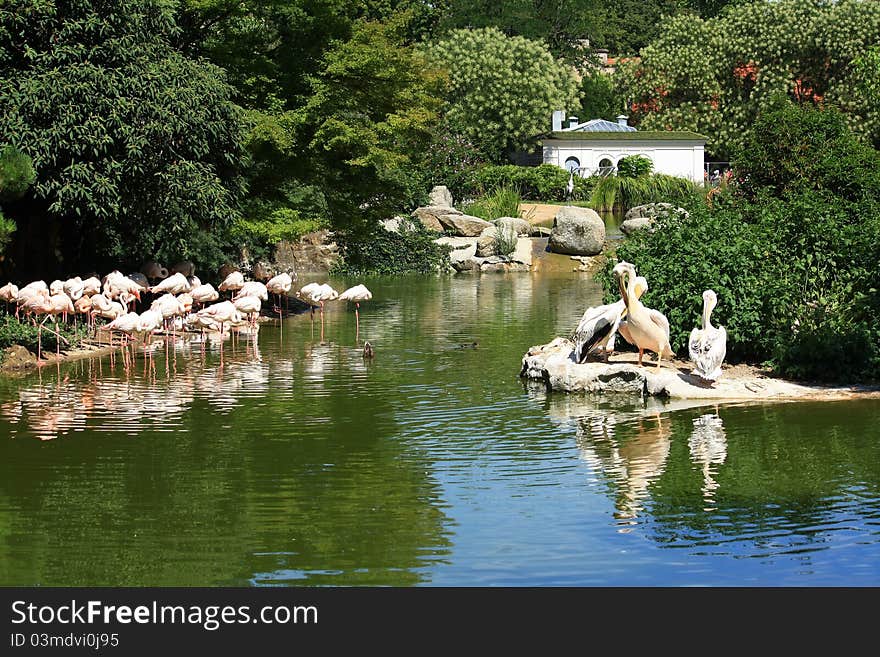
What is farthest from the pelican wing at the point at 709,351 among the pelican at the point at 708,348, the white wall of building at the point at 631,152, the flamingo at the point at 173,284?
the white wall of building at the point at 631,152

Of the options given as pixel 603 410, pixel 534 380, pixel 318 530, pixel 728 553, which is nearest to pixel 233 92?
pixel 534 380

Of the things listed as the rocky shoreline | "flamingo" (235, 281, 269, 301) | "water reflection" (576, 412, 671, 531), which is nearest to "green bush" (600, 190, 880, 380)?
the rocky shoreline

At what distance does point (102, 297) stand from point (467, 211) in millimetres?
23534

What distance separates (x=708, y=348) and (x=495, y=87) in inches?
1784

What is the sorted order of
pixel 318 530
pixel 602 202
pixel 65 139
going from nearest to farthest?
pixel 318 530 → pixel 65 139 → pixel 602 202

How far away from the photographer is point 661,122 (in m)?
61.4

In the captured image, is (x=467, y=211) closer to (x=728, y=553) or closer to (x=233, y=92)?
(x=233, y=92)

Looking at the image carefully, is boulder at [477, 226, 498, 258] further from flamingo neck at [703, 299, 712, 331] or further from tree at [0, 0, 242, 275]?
flamingo neck at [703, 299, 712, 331]

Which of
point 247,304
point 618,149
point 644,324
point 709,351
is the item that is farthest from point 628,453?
point 618,149

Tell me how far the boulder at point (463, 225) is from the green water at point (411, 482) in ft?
67.1

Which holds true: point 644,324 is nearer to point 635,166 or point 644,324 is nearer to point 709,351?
point 709,351

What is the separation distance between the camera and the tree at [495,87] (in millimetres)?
57844

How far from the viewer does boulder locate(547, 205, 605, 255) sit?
36.3 m

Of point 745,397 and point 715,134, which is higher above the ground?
point 715,134
